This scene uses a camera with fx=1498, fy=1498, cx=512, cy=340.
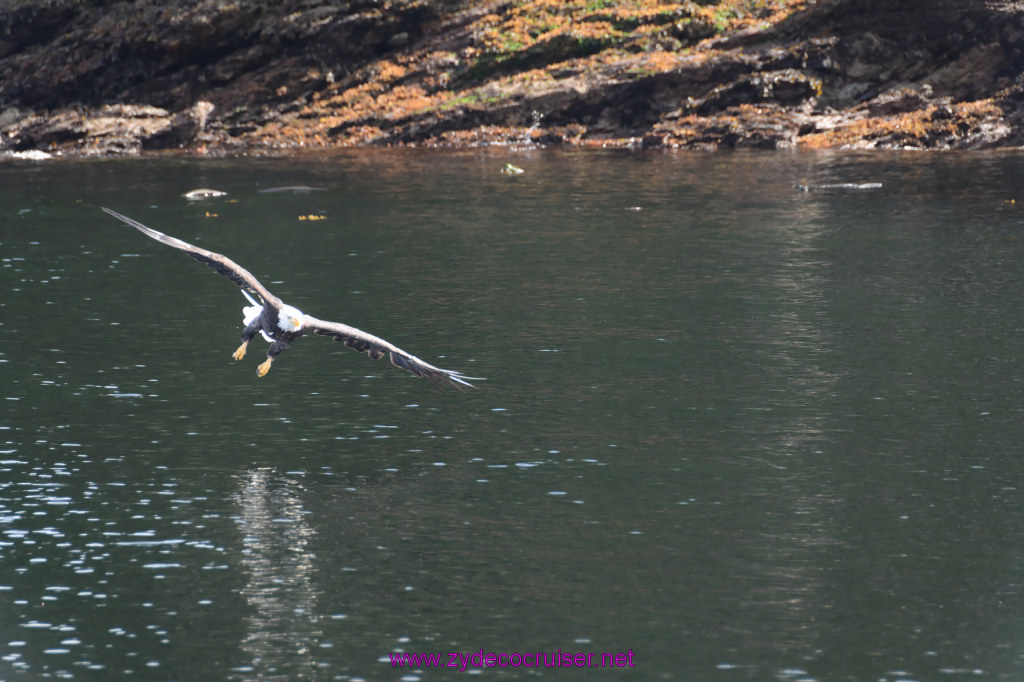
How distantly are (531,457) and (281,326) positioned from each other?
4.24m

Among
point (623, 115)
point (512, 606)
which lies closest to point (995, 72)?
point (623, 115)

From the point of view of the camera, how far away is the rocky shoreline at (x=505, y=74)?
67688mm

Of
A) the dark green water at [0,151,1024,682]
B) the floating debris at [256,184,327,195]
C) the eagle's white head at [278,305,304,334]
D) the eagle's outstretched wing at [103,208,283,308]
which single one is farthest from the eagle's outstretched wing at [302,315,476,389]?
the floating debris at [256,184,327,195]

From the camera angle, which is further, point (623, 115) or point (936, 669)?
point (623, 115)

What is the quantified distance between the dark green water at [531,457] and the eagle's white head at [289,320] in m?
1.96

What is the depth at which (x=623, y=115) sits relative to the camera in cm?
7138

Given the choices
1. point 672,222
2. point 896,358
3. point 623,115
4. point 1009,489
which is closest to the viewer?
point 1009,489

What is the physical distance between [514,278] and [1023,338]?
488 inches

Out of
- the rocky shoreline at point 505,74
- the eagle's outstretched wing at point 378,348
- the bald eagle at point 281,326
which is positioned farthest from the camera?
the rocky shoreline at point 505,74

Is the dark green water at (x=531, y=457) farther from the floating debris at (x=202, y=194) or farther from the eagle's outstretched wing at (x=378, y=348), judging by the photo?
the floating debris at (x=202, y=194)

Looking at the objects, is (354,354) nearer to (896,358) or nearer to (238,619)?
(896,358)

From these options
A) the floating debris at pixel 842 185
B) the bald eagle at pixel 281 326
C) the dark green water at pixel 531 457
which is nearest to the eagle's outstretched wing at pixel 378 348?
the bald eagle at pixel 281 326

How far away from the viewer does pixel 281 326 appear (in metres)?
22.5

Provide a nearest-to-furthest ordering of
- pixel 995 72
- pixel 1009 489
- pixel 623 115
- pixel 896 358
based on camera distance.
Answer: pixel 1009 489, pixel 896 358, pixel 995 72, pixel 623 115
